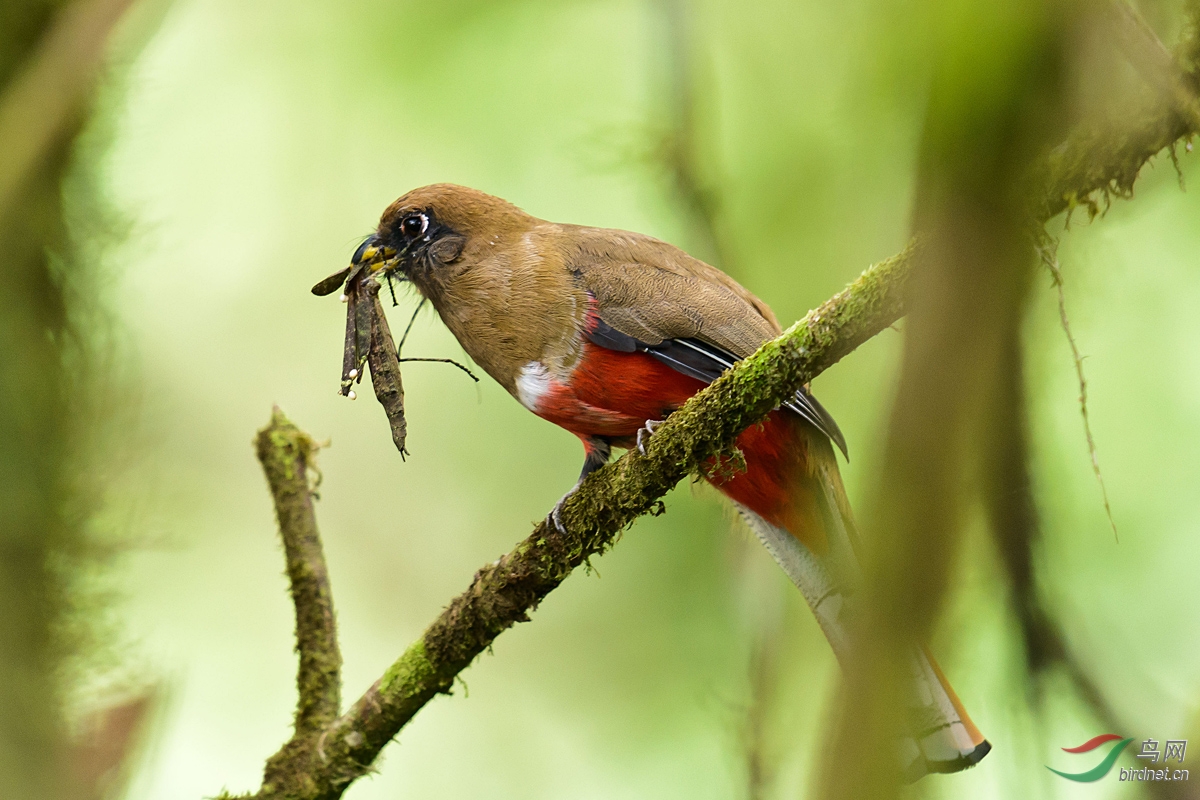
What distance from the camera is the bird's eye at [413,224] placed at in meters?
3.87

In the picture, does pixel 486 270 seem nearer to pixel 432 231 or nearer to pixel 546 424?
pixel 432 231

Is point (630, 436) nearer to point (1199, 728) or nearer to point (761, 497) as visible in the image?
point (761, 497)

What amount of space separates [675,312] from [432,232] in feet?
3.49

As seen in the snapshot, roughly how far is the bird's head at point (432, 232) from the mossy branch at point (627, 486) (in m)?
0.82

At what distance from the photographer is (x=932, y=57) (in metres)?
1.14

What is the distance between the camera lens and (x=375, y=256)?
386 centimetres

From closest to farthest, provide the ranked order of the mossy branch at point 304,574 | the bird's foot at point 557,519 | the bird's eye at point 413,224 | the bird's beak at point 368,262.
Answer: the bird's foot at point 557,519 → the mossy branch at point 304,574 → the bird's beak at point 368,262 → the bird's eye at point 413,224

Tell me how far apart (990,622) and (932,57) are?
243cm

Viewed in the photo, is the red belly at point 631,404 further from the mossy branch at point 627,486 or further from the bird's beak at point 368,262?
the bird's beak at point 368,262

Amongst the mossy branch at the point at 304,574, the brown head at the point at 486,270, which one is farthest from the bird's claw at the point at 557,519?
the mossy branch at the point at 304,574

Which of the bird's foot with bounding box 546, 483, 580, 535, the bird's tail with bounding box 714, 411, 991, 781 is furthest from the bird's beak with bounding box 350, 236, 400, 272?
the bird's tail with bounding box 714, 411, 991, 781

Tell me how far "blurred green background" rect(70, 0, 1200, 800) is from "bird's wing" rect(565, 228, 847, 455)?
0.47 m

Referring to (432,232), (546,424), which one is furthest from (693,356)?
(546,424)

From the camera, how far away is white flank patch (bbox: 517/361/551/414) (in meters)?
3.41
